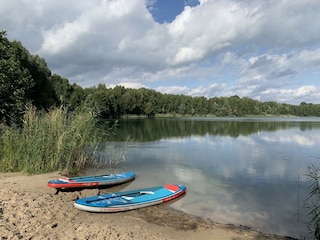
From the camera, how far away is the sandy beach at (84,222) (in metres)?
5.04

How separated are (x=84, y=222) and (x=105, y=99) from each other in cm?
7472

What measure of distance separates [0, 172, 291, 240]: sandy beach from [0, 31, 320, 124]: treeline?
528 centimetres

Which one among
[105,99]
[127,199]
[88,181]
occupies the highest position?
[105,99]

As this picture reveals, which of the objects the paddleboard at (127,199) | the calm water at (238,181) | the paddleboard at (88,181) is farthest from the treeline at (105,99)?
the paddleboard at (127,199)

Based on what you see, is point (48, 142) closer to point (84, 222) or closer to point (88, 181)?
point (88, 181)

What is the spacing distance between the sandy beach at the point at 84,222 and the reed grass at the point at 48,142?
82.1 inches

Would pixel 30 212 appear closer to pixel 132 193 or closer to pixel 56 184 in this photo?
pixel 56 184

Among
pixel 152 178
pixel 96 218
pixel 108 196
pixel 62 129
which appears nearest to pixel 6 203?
pixel 96 218

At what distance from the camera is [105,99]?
78938mm

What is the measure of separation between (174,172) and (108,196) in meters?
5.68

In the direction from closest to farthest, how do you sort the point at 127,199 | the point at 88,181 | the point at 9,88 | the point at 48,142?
the point at 127,199
the point at 88,181
the point at 48,142
the point at 9,88

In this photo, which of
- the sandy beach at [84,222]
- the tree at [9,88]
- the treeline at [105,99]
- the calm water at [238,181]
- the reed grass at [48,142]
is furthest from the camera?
the treeline at [105,99]

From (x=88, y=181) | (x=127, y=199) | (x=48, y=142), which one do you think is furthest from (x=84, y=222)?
(x=48, y=142)

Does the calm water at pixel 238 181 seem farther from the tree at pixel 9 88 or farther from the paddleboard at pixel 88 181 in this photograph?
the tree at pixel 9 88
